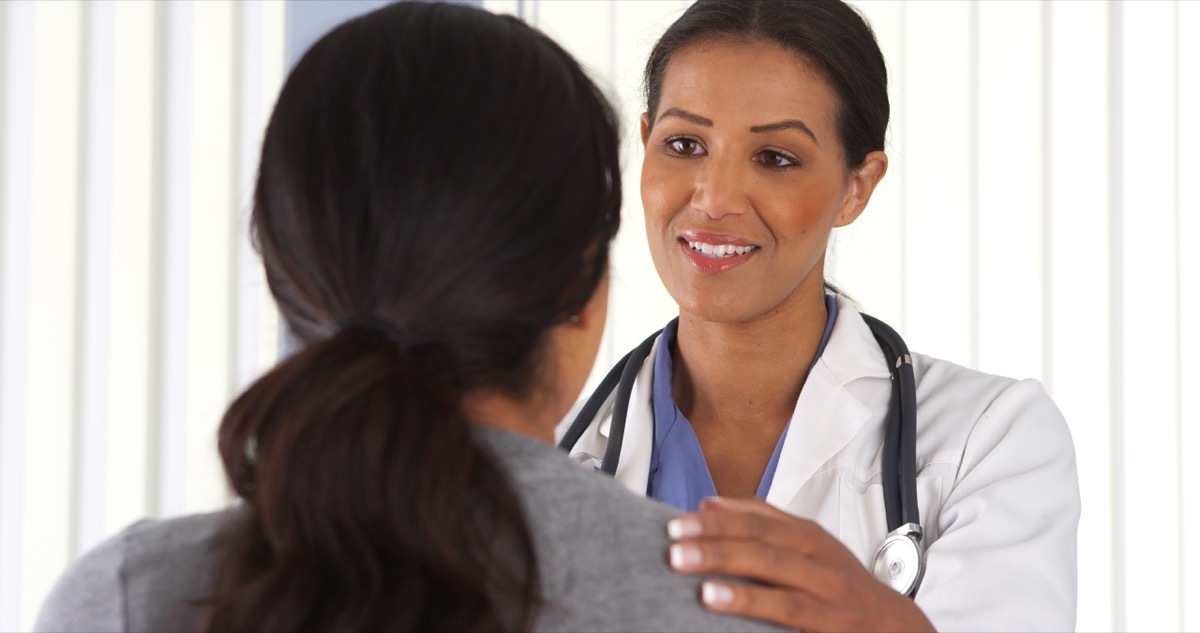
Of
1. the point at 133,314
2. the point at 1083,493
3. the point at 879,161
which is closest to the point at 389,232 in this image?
the point at 879,161

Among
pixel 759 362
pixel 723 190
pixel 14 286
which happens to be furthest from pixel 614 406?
pixel 14 286

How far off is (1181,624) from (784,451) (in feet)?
5.02

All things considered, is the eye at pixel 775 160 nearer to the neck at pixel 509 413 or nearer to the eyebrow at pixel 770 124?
the eyebrow at pixel 770 124

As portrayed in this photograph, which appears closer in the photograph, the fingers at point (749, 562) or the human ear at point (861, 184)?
the fingers at point (749, 562)

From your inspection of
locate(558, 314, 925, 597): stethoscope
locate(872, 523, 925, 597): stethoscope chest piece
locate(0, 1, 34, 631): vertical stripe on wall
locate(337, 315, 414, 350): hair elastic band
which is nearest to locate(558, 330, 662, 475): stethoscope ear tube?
locate(558, 314, 925, 597): stethoscope

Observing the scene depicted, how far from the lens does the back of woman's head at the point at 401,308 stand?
0.71 meters

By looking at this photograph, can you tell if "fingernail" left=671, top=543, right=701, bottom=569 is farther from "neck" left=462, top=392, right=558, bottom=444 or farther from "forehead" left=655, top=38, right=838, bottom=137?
"forehead" left=655, top=38, right=838, bottom=137

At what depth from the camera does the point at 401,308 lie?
74 cm

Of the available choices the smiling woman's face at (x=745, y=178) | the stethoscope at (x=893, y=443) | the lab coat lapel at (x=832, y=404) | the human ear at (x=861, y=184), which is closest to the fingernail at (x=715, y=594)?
the stethoscope at (x=893, y=443)

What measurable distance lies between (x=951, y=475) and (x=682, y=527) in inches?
32.7

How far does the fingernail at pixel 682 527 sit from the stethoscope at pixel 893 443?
610mm

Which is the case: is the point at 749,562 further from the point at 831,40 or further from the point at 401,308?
the point at 831,40

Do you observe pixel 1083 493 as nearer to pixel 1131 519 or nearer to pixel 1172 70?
pixel 1131 519

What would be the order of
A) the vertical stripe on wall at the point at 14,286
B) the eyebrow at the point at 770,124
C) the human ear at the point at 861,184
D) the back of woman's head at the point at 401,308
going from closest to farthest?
the back of woman's head at the point at 401,308 < the eyebrow at the point at 770,124 < the human ear at the point at 861,184 < the vertical stripe on wall at the point at 14,286
